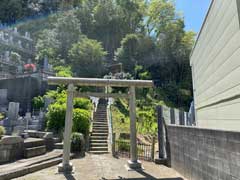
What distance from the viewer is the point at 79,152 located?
8656 mm

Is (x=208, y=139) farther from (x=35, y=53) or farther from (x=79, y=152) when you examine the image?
(x=35, y=53)

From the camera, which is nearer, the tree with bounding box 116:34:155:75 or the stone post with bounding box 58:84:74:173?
the stone post with bounding box 58:84:74:173

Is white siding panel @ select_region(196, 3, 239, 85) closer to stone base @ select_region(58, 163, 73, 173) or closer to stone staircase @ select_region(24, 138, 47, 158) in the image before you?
stone base @ select_region(58, 163, 73, 173)

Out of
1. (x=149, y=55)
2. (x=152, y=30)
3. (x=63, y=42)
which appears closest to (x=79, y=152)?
(x=149, y=55)

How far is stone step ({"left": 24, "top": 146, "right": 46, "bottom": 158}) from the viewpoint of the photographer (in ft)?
22.4

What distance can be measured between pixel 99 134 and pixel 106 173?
16.2 feet

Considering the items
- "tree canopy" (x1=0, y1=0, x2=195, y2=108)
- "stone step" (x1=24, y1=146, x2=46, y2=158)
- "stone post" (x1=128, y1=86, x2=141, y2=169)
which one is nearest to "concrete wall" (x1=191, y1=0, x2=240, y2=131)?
"stone post" (x1=128, y1=86, x2=141, y2=169)

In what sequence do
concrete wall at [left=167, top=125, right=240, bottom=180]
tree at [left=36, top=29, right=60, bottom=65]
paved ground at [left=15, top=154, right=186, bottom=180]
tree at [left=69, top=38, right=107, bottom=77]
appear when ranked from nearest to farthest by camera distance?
1. concrete wall at [left=167, top=125, right=240, bottom=180]
2. paved ground at [left=15, top=154, right=186, bottom=180]
3. tree at [left=69, top=38, right=107, bottom=77]
4. tree at [left=36, top=29, right=60, bottom=65]

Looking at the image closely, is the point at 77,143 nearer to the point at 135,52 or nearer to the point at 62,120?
the point at 62,120

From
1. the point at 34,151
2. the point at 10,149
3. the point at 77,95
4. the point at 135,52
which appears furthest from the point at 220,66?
the point at 135,52

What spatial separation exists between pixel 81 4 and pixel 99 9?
4.12 m

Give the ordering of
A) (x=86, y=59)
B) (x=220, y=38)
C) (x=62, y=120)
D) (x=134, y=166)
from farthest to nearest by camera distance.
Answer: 1. (x=86, y=59)
2. (x=62, y=120)
3. (x=134, y=166)
4. (x=220, y=38)

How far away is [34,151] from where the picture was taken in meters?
7.18

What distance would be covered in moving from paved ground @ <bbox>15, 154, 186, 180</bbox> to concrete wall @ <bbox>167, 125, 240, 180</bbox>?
48cm
